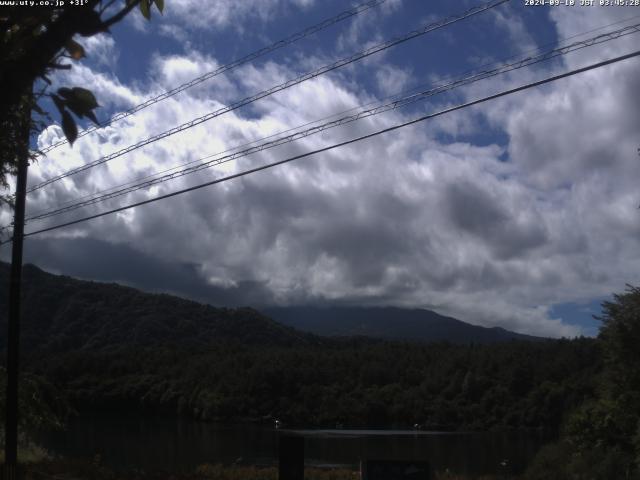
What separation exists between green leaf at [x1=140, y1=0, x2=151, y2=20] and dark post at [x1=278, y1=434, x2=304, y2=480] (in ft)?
20.2

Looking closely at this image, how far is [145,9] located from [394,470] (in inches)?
244

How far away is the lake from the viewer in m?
46.9

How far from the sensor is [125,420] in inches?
3324

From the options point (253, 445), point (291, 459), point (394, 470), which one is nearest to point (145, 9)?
point (394, 470)

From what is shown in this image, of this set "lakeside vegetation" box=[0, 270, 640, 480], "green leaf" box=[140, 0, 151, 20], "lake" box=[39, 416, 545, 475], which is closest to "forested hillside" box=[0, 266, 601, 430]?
"lakeside vegetation" box=[0, 270, 640, 480]

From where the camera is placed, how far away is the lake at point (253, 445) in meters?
46.9

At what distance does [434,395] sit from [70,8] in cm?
10405

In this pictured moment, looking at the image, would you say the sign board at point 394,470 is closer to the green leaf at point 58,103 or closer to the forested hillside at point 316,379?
the green leaf at point 58,103

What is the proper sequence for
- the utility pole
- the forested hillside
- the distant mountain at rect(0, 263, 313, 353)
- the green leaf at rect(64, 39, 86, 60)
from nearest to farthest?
the green leaf at rect(64, 39, 86, 60) < the utility pole < the forested hillside < the distant mountain at rect(0, 263, 313, 353)

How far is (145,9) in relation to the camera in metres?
4.96

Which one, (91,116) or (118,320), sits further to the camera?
(118,320)

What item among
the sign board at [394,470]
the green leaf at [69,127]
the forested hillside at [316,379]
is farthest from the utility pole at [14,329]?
the forested hillside at [316,379]

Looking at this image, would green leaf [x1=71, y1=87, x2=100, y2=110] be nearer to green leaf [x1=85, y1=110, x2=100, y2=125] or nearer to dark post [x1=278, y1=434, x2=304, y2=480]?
green leaf [x1=85, y1=110, x2=100, y2=125]

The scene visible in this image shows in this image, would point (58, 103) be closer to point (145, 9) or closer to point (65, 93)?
point (65, 93)
